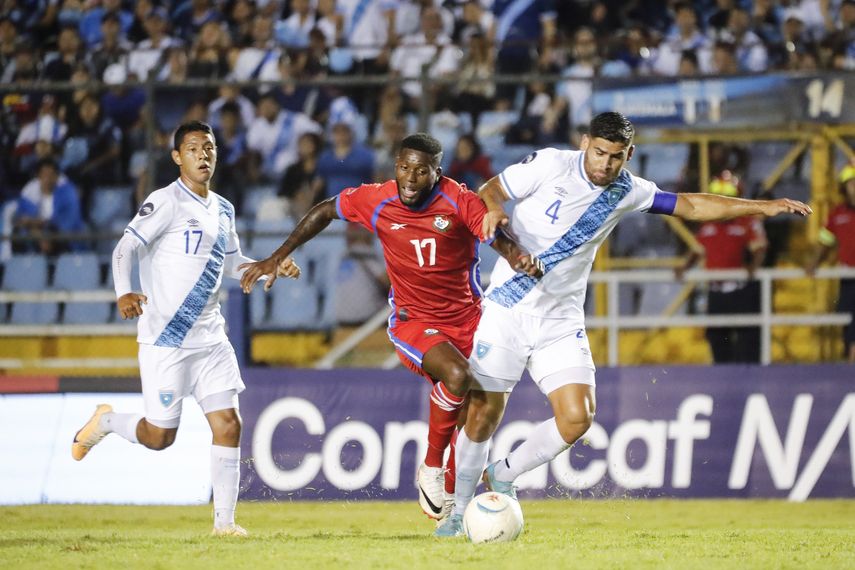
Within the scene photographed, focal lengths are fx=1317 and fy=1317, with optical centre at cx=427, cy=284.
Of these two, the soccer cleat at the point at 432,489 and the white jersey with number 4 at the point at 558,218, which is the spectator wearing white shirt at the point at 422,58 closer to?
the white jersey with number 4 at the point at 558,218

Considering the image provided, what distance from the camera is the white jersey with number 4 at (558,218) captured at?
7801 mm

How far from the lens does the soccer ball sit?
7.32 metres

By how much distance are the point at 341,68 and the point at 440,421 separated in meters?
Answer: 8.52

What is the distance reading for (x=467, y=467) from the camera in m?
7.83

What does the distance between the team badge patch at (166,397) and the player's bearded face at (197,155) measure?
4.44ft

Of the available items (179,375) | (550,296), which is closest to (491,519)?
(550,296)

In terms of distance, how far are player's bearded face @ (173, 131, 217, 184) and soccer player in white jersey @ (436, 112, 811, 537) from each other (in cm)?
187

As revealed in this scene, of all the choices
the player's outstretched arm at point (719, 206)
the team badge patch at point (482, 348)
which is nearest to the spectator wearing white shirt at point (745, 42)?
the player's outstretched arm at point (719, 206)

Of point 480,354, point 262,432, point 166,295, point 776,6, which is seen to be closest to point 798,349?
point 776,6

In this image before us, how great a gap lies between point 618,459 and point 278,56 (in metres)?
7.02

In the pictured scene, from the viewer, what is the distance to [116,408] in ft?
36.4

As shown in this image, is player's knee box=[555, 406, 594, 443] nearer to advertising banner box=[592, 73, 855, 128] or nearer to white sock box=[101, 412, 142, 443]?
white sock box=[101, 412, 142, 443]

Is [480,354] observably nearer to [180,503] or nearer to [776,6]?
[180,503]

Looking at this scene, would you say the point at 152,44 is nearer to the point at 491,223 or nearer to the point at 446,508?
the point at 446,508
